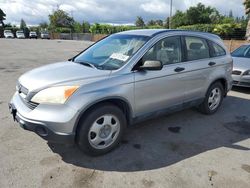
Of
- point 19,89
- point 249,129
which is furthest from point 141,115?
point 249,129

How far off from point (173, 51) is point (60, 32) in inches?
2509

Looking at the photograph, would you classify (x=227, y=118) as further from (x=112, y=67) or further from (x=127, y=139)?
(x=112, y=67)

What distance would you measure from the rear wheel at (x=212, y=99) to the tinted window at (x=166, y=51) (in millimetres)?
1263

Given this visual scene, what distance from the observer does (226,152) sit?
375 cm

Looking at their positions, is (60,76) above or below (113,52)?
below

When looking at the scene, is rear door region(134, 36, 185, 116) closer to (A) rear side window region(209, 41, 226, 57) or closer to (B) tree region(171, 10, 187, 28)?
(A) rear side window region(209, 41, 226, 57)

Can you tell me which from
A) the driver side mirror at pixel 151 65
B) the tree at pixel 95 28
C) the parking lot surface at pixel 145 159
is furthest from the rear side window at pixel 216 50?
the tree at pixel 95 28

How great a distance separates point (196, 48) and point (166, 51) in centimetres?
86

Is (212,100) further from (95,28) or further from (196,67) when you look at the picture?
(95,28)

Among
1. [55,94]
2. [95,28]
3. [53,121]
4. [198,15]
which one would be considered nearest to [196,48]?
[55,94]

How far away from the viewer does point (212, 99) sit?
5.23 metres

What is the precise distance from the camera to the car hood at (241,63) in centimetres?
712

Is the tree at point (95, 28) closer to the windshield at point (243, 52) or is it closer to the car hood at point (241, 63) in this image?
the windshield at point (243, 52)

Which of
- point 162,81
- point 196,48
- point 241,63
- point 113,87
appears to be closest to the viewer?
point 113,87
